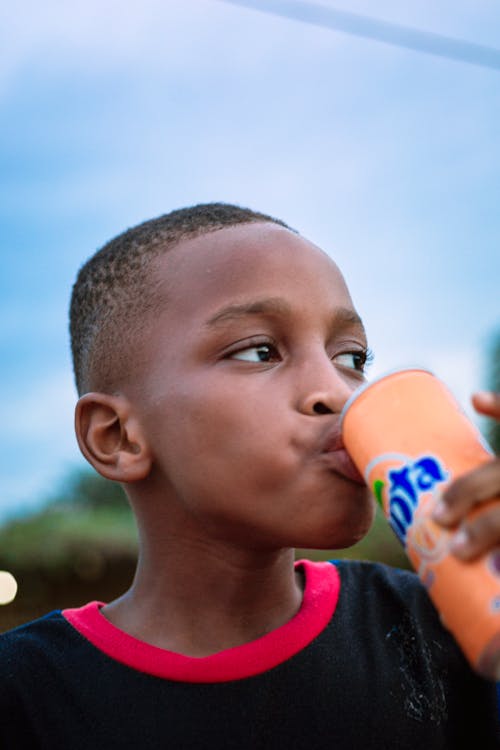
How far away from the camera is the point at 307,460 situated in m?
1.35

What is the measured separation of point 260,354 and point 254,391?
4.2 inches

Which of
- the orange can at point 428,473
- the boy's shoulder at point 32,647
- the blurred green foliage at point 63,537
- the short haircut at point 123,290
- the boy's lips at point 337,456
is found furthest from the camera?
the blurred green foliage at point 63,537

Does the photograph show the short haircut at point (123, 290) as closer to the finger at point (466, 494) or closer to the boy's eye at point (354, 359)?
the boy's eye at point (354, 359)

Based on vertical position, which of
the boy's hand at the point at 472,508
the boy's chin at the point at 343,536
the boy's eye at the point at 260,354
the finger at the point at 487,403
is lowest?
the boy's chin at the point at 343,536

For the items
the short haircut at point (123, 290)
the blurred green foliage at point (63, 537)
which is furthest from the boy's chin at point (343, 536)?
the blurred green foliage at point (63, 537)

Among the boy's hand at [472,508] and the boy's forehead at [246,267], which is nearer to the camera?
the boy's hand at [472,508]

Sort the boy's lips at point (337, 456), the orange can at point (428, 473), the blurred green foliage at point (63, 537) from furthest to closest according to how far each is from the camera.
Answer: the blurred green foliage at point (63, 537)
the boy's lips at point (337, 456)
the orange can at point (428, 473)

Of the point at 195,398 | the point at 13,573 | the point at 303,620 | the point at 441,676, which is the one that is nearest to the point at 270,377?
the point at 195,398

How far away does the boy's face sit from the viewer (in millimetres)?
1354

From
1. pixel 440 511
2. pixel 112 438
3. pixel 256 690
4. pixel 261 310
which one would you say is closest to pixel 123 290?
pixel 112 438

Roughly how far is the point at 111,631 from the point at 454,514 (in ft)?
3.23

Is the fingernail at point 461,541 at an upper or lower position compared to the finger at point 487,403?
lower

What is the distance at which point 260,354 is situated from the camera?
5.02 ft

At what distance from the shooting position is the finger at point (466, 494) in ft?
3.11
